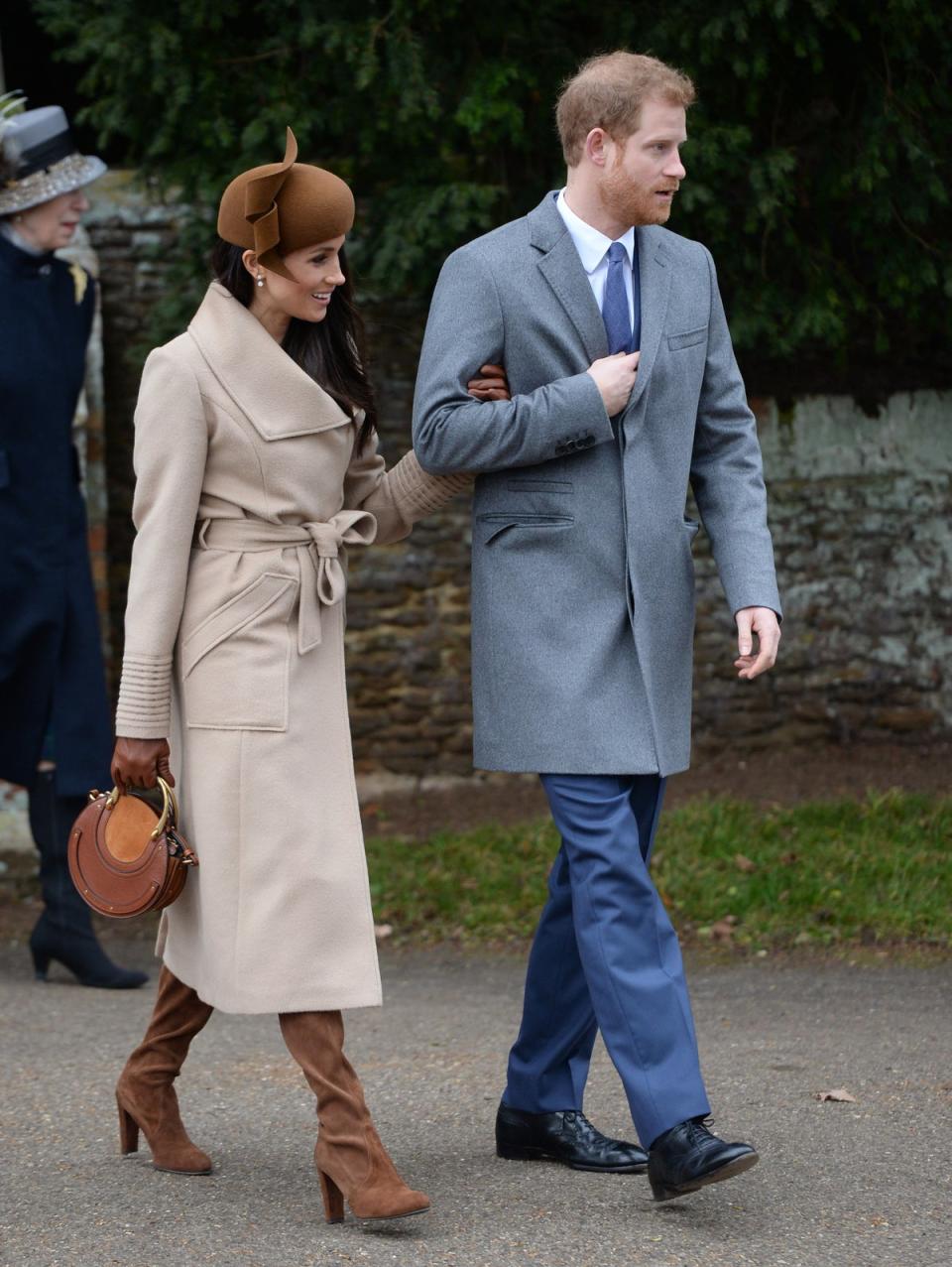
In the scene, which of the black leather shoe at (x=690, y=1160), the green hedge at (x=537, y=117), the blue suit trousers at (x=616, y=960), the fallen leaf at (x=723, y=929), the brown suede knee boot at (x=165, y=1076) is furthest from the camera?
the green hedge at (x=537, y=117)

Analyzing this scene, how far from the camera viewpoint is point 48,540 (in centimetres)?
579

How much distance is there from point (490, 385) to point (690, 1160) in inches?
59.4

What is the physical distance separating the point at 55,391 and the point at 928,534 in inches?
161

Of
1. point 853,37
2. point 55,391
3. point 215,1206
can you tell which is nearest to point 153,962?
point 55,391

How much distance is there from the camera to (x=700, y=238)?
287 inches

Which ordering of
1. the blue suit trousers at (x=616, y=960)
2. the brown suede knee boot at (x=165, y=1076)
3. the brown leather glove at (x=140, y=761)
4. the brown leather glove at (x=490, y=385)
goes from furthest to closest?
the brown suede knee boot at (x=165, y=1076), the brown leather glove at (x=490, y=385), the brown leather glove at (x=140, y=761), the blue suit trousers at (x=616, y=960)

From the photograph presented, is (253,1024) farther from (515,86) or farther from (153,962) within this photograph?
(515,86)

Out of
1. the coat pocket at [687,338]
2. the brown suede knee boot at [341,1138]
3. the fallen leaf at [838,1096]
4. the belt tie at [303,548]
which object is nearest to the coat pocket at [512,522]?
the belt tie at [303,548]

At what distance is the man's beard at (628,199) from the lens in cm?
356

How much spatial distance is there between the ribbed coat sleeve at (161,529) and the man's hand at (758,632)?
42.9 inches

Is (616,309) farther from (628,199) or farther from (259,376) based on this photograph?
(259,376)

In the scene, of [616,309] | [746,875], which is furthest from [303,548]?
[746,875]

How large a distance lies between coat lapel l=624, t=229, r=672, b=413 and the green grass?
9.88 feet

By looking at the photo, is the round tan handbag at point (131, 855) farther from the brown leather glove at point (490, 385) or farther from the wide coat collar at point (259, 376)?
the brown leather glove at point (490, 385)
